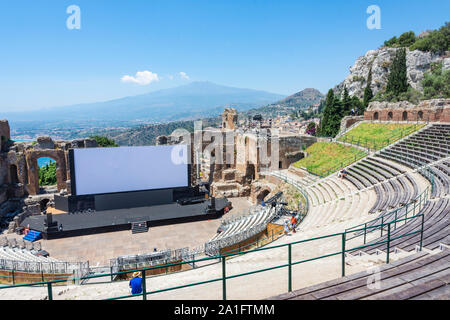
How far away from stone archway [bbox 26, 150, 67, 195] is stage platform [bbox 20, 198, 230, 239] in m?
8.40

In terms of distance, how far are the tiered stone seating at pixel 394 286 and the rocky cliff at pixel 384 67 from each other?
66114 millimetres

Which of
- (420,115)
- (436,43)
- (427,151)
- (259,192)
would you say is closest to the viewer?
(427,151)

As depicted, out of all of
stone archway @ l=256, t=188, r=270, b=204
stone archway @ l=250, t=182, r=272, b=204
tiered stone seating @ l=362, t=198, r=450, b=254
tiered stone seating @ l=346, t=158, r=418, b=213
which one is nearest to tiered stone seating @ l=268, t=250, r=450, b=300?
tiered stone seating @ l=362, t=198, r=450, b=254

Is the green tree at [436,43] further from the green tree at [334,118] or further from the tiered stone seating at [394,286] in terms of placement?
the tiered stone seating at [394,286]

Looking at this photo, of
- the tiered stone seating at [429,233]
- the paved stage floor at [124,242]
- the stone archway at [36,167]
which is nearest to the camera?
the tiered stone seating at [429,233]

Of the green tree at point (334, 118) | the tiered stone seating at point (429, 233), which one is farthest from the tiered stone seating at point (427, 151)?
the green tree at point (334, 118)

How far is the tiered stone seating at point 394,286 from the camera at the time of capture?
16.9 ft

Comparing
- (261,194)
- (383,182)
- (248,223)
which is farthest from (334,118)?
(248,223)

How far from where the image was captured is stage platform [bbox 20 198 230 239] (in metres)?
24.2

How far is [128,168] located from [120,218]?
498 centimetres

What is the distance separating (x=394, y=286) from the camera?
17.9 ft

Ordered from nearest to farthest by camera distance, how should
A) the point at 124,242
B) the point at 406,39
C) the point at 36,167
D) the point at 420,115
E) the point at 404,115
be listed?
the point at 124,242, the point at 420,115, the point at 404,115, the point at 36,167, the point at 406,39

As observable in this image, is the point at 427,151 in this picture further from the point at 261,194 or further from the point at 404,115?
the point at 261,194
